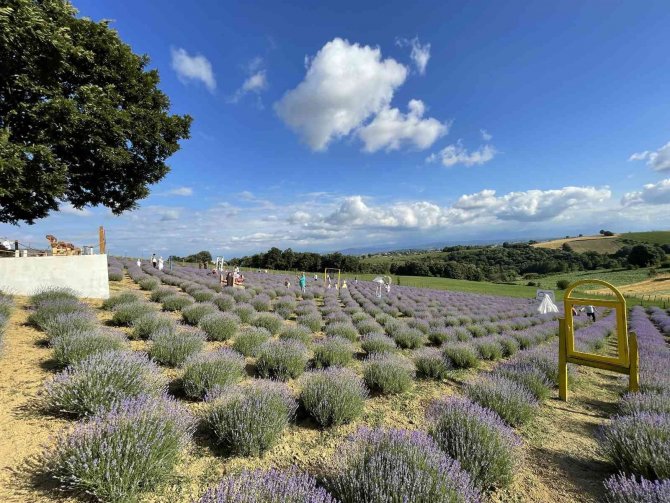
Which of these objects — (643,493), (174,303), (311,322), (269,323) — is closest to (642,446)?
(643,493)

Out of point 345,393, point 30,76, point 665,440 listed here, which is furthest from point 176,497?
point 30,76

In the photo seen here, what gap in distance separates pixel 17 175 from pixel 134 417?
6242 millimetres

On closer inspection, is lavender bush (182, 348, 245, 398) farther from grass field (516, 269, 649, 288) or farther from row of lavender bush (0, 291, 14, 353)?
grass field (516, 269, 649, 288)

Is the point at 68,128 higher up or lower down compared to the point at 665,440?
higher up

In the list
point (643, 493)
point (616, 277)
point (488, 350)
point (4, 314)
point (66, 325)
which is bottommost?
point (616, 277)

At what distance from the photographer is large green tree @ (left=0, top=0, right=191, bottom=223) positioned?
20.1 feet

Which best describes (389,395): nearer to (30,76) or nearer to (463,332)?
(463,332)

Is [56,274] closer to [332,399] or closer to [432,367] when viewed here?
[332,399]

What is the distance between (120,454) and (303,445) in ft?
6.45

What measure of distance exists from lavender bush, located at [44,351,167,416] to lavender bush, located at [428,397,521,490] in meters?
3.57

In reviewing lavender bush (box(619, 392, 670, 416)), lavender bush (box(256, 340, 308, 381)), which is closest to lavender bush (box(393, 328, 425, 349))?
lavender bush (box(256, 340, 308, 381))

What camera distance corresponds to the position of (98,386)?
3736 mm

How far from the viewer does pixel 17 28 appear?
557 cm

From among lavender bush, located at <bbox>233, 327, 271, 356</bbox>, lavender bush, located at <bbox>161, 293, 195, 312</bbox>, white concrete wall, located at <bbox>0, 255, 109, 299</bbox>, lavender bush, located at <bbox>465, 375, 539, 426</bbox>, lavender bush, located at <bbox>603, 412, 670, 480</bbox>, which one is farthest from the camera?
lavender bush, located at <bbox>161, 293, 195, 312</bbox>
